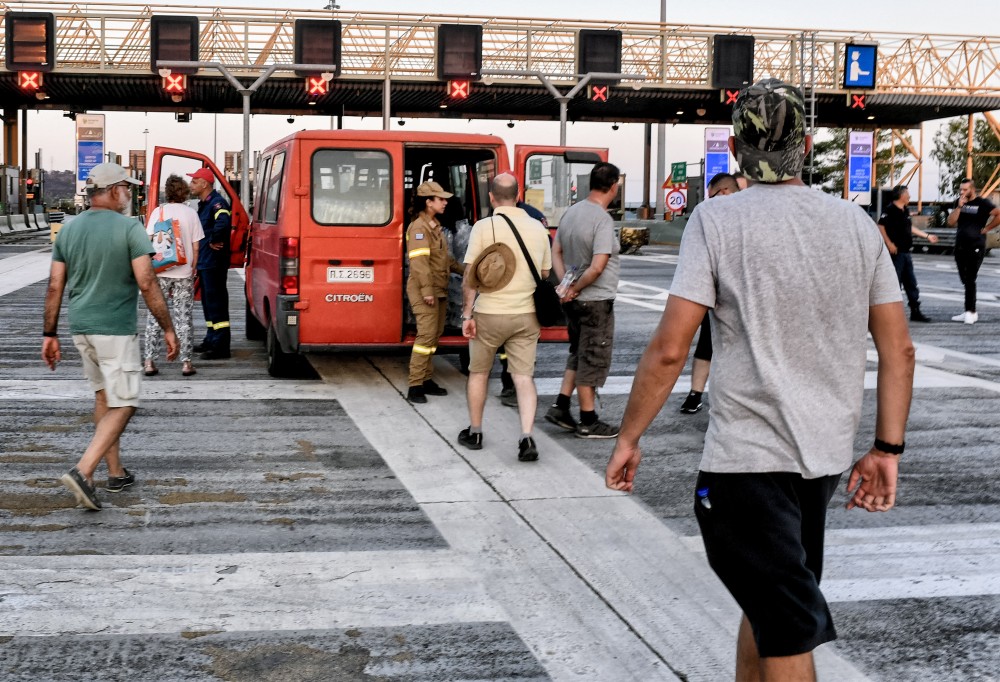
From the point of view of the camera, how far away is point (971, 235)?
15.7 m

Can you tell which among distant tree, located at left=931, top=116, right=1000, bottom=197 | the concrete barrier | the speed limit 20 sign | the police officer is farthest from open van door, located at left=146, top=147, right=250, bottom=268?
distant tree, located at left=931, top=116, right=1000, bottom=197

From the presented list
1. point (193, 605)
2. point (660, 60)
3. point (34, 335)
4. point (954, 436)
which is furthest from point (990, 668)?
point (660, 60)

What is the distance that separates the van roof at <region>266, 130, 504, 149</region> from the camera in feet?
32.6

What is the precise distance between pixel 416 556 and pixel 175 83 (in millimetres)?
33849

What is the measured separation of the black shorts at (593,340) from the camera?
8.12 metres

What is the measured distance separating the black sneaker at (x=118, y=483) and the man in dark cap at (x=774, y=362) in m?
4.16

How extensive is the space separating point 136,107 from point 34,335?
3688 centimetres

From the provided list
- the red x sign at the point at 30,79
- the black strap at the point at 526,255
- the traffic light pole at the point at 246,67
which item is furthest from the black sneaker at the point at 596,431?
the red x sign at the point at 30,79

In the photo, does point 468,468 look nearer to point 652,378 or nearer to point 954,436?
point 954,436

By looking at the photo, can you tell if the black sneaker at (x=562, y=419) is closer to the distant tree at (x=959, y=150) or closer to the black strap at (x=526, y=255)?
the black strap at (x=526, y=255)

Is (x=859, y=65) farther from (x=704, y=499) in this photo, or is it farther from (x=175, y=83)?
(x=704, y=499)

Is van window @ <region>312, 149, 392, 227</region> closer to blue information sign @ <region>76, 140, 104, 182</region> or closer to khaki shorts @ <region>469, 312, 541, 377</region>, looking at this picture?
khaki shorts @ <region>469, 312, 541, 377</region>

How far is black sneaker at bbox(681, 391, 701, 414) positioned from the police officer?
4627mm

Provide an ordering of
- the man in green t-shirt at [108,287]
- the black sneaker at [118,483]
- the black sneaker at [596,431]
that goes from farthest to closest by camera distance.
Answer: the black sneaker at [596,431] → the black sneaker at [118,483] → the man in green t-shirt at [108,287]
